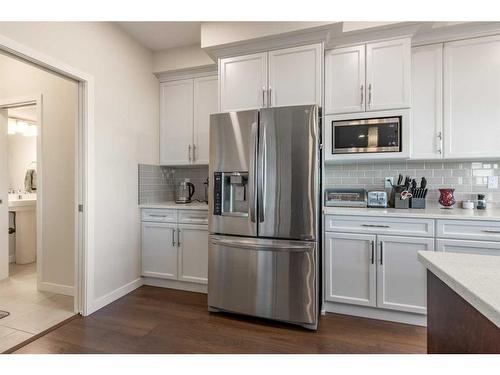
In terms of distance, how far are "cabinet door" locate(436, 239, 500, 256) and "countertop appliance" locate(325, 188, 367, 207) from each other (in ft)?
2.35

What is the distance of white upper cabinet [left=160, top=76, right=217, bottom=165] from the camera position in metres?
3.16

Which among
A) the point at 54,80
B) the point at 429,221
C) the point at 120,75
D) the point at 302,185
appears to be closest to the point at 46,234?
the point at 54,80

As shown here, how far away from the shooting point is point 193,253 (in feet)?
9.42

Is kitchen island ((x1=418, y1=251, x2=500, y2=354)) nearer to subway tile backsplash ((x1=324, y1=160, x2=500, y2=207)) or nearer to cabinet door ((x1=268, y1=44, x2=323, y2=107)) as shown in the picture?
cabinet door ((x1=268, y1=44, x2=323, y2=107))

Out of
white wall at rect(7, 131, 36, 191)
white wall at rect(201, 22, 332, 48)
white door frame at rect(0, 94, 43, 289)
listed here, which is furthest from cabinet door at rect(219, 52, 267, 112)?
white wall at rect(7, 131, 36, 191)

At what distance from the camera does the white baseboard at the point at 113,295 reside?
243cm

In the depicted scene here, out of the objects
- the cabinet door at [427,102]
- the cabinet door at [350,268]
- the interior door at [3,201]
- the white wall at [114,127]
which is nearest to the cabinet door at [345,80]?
the cabinet door at [427,102]

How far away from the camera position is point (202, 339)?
201cm

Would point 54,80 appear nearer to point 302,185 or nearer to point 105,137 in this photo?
point 105,137

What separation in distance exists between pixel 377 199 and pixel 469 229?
2.40 feet

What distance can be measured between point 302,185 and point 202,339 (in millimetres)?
1371

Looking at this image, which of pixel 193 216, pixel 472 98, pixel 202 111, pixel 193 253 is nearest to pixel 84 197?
pixel 193 216

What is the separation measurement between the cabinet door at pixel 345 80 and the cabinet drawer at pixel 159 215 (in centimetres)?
189

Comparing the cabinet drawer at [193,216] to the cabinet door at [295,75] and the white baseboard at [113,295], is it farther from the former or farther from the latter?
the cabinet door at [295,75]
